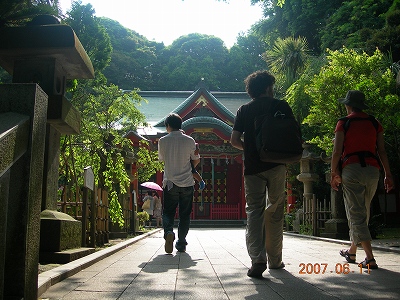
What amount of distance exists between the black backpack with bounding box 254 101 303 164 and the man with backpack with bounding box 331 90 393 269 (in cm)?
88

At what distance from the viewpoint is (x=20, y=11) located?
486 cm

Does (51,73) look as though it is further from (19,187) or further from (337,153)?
(337,153)

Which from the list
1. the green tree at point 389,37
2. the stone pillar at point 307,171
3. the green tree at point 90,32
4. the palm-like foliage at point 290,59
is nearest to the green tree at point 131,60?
the green tree at point 90,32

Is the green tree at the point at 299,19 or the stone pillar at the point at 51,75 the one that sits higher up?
the green tree at the point at 299,19

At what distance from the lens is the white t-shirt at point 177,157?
5.91 metres

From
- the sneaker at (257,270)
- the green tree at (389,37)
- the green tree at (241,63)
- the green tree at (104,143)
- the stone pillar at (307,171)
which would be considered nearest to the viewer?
the sneaker at (257,270)

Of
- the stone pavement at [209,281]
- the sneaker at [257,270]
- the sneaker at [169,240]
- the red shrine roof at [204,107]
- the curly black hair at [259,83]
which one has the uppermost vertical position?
the red shrine roof at [204,107]

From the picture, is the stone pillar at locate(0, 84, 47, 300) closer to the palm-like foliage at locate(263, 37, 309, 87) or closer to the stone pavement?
the stone pavement

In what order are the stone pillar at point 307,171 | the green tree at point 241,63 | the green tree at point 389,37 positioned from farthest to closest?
1. the green tree at point 241,63
2. the green tree at point 389,37
3. the stone pillar at point 307,171

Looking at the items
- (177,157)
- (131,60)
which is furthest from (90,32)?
(131,60)

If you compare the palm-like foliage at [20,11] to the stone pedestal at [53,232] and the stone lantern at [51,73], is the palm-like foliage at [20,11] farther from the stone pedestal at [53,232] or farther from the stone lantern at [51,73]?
the stone pedestal at [53,232]

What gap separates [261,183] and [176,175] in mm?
2036

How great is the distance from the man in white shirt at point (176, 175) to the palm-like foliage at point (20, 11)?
6.78ft

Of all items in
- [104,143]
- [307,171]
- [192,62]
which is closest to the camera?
[104,143]
